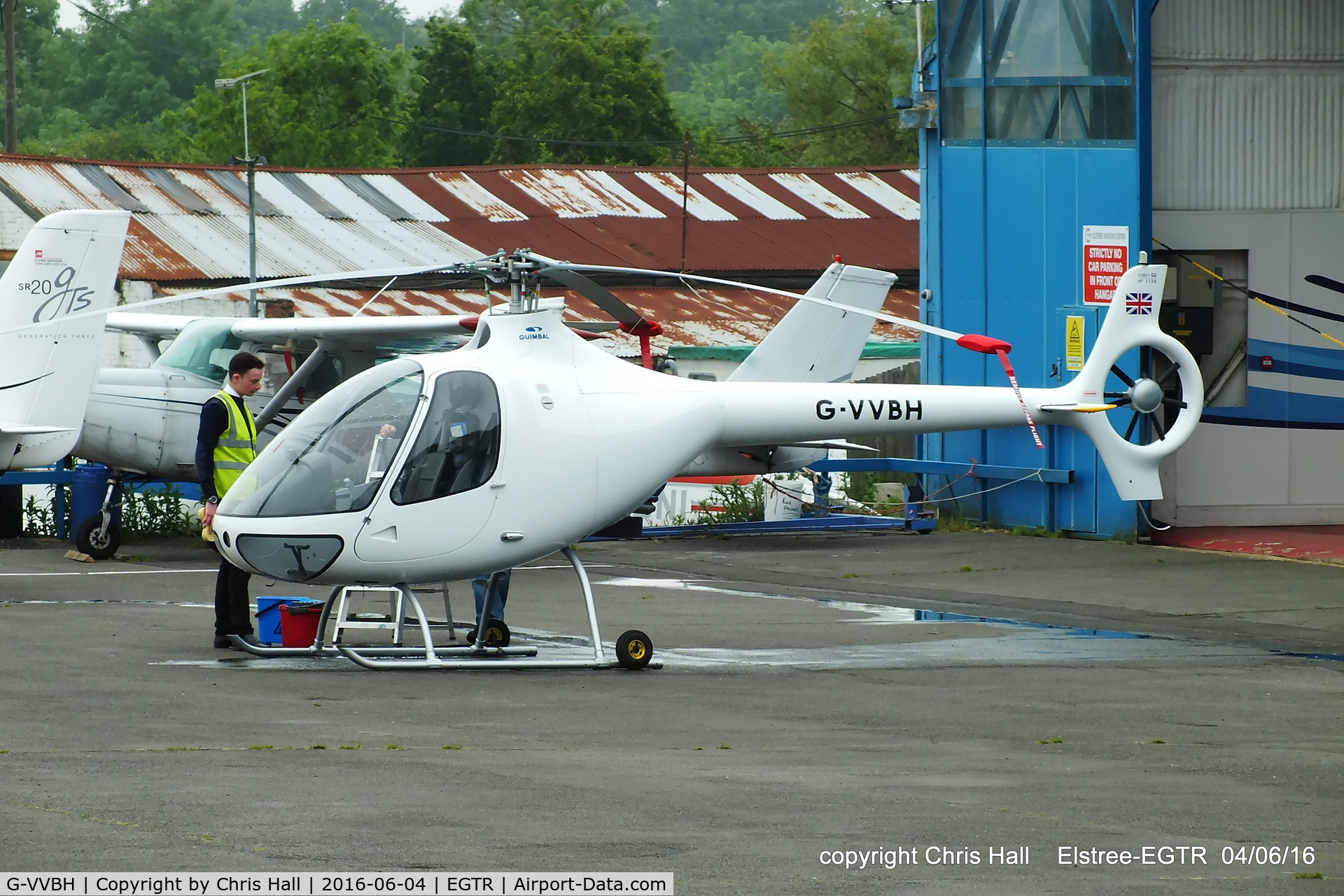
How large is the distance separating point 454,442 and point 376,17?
6651 inches

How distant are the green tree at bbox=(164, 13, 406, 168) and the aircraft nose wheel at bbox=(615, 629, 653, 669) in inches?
2480

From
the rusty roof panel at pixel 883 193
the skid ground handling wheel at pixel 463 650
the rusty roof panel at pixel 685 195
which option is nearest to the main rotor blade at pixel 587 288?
the skid ground handling wheel at pixel 463 650

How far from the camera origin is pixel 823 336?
19516mm

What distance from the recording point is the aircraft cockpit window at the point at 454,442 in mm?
10109

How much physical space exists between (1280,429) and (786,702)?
475 inches

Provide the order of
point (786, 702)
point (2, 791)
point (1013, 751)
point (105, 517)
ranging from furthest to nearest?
point (105, 517) → point (786, 702) → point (1013, 751) → point (2, 791)

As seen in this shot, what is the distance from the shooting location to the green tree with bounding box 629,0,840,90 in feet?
557

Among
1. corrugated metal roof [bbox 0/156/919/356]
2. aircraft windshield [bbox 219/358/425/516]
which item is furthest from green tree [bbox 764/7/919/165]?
aircraft windshield [bbox 219/358/425/516]

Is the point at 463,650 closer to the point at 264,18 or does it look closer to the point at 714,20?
the point at 264,18

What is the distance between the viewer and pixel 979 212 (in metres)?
20.0

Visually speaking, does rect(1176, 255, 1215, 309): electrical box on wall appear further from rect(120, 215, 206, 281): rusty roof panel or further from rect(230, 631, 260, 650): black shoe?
rect(120, 215, 206, 281): rusty roof panel

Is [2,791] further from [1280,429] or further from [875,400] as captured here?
[1280,429]

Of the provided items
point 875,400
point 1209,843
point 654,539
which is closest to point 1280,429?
point 654,539

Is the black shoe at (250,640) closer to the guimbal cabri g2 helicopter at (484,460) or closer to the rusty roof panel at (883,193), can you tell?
the guimbal cabri g2 helicopter at (484,460)
